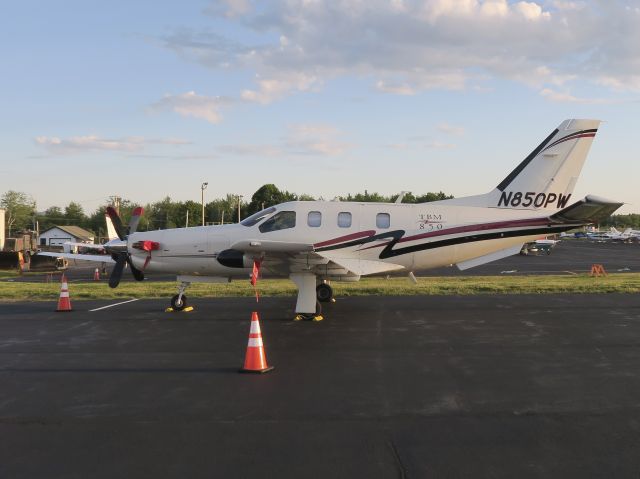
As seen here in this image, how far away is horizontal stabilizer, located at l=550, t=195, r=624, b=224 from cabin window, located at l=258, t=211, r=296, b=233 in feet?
23.5

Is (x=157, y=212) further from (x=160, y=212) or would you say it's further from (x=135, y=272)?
(x=135, y=272)

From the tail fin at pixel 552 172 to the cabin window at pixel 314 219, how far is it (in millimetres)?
4975

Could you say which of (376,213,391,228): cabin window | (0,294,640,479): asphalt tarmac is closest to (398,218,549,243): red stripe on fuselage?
(376,213,391,228): cabin window

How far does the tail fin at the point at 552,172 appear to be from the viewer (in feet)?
46.8

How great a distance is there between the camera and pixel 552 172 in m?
14.5

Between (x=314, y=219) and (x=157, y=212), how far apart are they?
115388 mm

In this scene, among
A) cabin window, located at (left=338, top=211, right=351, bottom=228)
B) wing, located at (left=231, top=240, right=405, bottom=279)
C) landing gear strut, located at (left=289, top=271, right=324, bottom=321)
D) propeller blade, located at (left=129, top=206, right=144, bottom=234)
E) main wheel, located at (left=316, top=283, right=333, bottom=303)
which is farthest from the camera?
main wheel, located at (left=316, top=283, right=333, bottom=303)

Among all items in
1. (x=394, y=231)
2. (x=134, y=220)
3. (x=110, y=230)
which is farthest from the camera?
(x=110, y=230)

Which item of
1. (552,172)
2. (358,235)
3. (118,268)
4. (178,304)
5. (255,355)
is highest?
(552,172)

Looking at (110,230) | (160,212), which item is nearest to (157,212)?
(160,212)

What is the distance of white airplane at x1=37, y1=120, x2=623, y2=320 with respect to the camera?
14.0 m

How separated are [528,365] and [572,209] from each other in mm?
6721

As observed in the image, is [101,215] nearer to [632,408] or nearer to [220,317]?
[220,317]

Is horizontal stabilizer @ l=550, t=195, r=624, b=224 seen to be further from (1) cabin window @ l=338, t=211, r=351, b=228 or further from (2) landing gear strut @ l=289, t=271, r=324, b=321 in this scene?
(2) landing gear strut @ l=289, t=271, r=324, b=321
